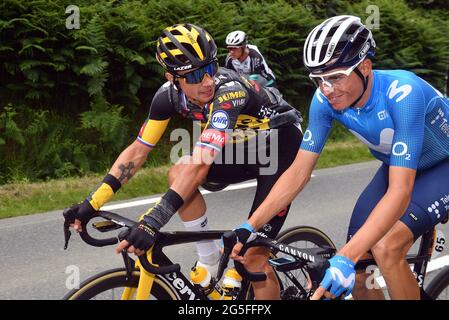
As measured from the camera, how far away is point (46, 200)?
26.4 ft

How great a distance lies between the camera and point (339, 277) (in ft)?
8.63

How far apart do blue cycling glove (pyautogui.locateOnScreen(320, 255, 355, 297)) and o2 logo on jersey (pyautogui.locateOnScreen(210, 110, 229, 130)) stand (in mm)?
1136

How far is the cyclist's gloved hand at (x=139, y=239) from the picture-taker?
2.86 meters

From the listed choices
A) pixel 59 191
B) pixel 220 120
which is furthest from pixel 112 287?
pixel 59 191

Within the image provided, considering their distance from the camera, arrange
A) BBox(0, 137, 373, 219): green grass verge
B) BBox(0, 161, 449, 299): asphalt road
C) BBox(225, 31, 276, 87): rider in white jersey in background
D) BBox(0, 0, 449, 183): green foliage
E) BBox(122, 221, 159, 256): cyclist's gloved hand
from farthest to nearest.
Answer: BBox(225, 31, 276, 87): rider in white jersey in background
BBox(0, 0, 449, 183): green foliage
BBox(0, 137, 373, 219): green grass verge
BBox(0, 161, 449, 299): asphalt road
BBox(122, 221, 159, 256): cyclist's gloved hand

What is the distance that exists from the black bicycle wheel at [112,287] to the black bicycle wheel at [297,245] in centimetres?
81

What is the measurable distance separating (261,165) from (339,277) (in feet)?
4.75

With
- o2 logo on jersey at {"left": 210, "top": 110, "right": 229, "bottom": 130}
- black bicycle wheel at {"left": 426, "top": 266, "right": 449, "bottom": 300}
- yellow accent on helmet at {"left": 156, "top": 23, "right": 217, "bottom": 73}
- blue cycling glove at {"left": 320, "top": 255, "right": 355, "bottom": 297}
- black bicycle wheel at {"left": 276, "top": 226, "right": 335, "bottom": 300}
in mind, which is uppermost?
yellow accent on helmet at {"left": 156, "top": 23, "right": 217, "bottom": 73}

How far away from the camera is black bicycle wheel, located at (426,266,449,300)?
350cm

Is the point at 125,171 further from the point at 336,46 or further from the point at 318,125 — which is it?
the point at 336,46

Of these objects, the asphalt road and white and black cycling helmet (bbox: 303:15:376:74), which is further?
the asphalt road
